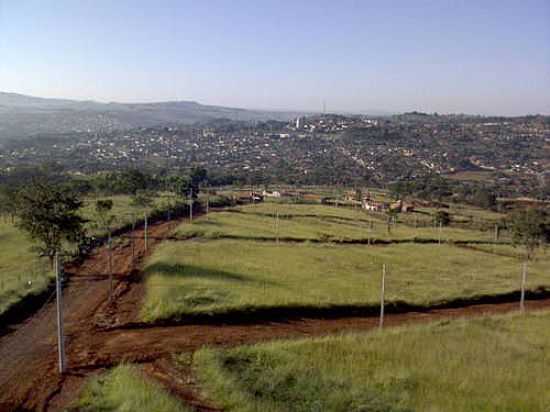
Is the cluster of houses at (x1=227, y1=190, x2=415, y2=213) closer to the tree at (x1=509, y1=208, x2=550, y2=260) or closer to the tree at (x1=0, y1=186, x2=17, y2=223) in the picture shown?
the tree at (x1=509, y1=208, x2=550, y2=260)

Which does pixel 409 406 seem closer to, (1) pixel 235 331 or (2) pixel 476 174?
Result: (1) pixel 235 331

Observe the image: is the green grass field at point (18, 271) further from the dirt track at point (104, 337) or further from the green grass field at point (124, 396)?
the green grass field at point (124, 396)

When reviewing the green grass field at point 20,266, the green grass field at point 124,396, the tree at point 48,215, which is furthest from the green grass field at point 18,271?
the green grass field at point 124,396

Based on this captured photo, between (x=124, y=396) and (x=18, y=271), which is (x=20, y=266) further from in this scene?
(x=124, y=396)

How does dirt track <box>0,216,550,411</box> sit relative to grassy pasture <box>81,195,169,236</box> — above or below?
above

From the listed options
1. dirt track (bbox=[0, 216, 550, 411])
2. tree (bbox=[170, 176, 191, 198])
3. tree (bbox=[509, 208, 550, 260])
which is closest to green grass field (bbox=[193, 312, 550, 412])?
dirt track (bbox=[0, 216, 550, 411])

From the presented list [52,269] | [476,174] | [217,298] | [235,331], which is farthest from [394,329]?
[476,174]

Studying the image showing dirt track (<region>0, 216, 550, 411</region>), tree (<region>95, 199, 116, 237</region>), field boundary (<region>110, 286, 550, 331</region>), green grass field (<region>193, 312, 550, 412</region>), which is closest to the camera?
green grass field (<region>193, 312, 550, 412</region>)
